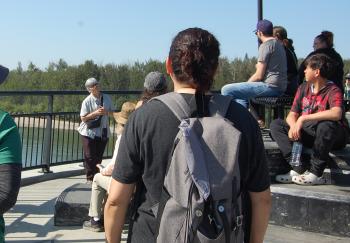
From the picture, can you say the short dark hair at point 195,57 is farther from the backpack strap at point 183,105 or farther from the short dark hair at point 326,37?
the short dark hair at point 326,37

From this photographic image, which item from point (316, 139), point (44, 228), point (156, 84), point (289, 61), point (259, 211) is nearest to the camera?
point (259, 211)

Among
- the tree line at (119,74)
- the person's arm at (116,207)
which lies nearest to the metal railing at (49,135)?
the person's arm at (116,207)

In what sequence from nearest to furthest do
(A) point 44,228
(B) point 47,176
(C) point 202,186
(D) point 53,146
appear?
(C) point 202,186, (A) point 44,228, (B) point 47,176, (D) point 53,146

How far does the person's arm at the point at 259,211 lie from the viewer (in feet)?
7.97

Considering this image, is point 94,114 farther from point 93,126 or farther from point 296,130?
point 296,130

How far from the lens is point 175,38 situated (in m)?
2.36

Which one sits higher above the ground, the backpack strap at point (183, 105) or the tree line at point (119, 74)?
the tree line at point (119, 74)

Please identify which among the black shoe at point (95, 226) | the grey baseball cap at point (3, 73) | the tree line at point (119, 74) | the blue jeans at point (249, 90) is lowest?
the black shoe at point (95, 226)

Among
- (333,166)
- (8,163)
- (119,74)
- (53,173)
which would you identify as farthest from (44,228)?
(119,74)

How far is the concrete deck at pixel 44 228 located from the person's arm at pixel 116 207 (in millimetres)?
2628

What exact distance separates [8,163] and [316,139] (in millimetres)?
3721

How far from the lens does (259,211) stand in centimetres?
244

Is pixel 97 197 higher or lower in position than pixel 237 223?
lower

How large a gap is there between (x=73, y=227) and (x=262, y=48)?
2996 millimetres
